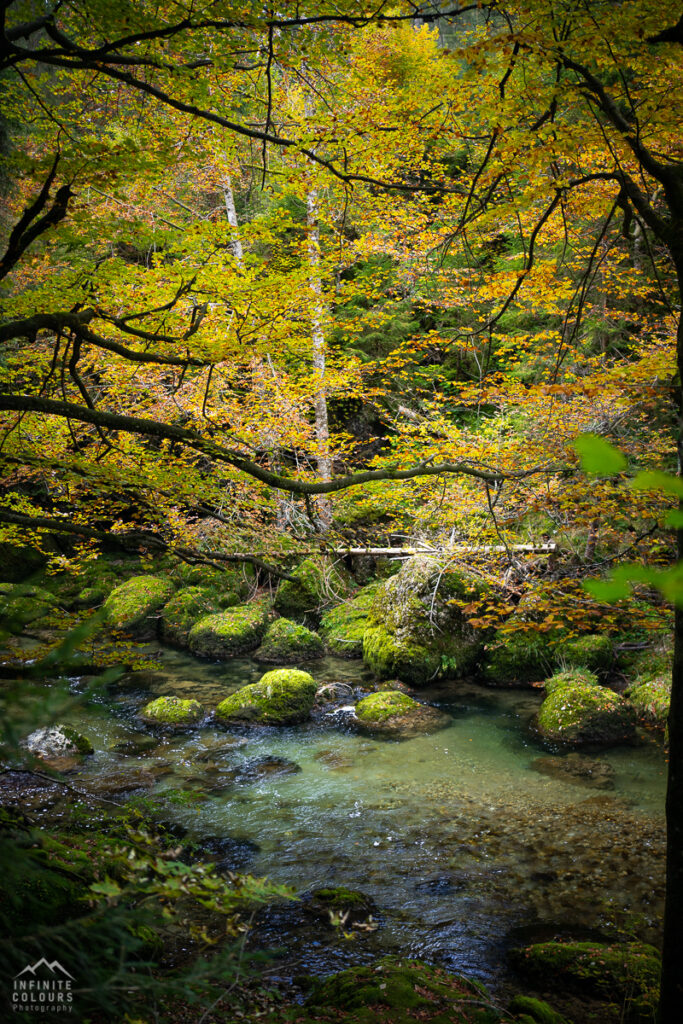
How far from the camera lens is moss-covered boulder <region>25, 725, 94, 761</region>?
7.61m

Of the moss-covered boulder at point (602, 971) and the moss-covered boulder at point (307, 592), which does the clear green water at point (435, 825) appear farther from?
the moss-covered boulder at point (307, 592)

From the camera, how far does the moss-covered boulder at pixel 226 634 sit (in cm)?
1215

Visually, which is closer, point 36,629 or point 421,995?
point 421,995

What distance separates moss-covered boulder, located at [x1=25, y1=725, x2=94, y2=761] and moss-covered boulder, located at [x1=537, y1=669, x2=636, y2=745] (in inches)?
272

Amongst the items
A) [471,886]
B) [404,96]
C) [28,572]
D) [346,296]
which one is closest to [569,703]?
[471,886]

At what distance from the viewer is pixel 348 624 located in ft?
41.3

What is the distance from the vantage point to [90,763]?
7.56 m

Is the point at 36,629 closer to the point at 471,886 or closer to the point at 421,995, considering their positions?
the point at 471,886

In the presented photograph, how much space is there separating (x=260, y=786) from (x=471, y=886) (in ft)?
9.95

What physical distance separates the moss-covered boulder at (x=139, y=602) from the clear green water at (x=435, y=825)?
146 inches

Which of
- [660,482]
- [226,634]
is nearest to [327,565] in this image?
[226,634]

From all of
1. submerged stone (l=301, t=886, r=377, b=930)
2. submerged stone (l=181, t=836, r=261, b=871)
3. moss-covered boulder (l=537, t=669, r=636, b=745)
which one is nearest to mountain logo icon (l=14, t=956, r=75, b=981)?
submerged stone (l=301, t=886, r=377, b=930)

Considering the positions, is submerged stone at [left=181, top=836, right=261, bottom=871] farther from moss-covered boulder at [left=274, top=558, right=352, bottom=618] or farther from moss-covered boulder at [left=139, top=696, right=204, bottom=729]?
moss-covered boulder at [left=274, top=558, right=352, bottom=618]

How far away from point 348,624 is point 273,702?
3729 millimetres
